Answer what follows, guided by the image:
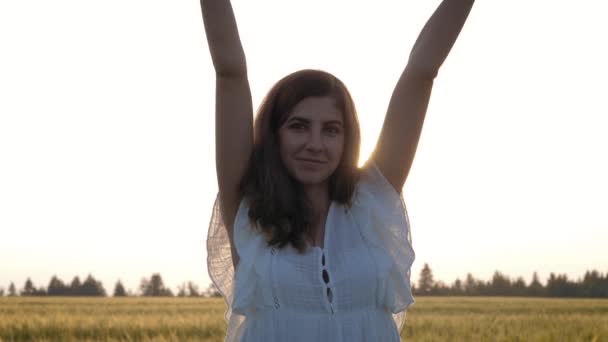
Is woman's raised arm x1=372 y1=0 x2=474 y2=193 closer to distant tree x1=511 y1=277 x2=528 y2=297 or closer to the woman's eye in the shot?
the woman's eye

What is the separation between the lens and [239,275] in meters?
1.88

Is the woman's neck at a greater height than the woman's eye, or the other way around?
the woman's eye

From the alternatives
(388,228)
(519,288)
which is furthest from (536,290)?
(388,228)

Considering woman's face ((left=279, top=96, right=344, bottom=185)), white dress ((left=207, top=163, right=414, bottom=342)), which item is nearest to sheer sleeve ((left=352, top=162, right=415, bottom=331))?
white dress ((left=207, top=163, right=414, bottom=342))

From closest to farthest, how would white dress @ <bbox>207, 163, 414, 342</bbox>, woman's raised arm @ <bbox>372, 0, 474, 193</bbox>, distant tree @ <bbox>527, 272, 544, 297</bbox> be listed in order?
1. white dress @ <bbox>207, 163, 414, 342</bbox>
2. woman's raised arm @ <bbox>372, 0, 474, 193</bbox>
3. distant tree @ <bbox>527, 272, 544, 297</bbox>

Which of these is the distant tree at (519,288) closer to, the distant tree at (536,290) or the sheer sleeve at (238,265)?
the distant tree at (536,290)

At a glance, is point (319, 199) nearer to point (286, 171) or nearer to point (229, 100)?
point (286, 171)

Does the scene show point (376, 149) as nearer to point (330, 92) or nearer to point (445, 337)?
point (330, 92)

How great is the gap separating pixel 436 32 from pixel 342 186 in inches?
17.4

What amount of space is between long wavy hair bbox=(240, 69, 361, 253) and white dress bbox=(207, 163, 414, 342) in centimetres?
4

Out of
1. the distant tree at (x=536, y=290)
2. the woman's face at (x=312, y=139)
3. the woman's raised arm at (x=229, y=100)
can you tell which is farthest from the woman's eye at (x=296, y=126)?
Answer: the distant tree at (x=536, y=290)

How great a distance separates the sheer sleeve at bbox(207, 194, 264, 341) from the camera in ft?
6.13

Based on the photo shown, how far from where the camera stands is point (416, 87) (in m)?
1.98

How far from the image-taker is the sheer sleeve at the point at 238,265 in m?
1.87
